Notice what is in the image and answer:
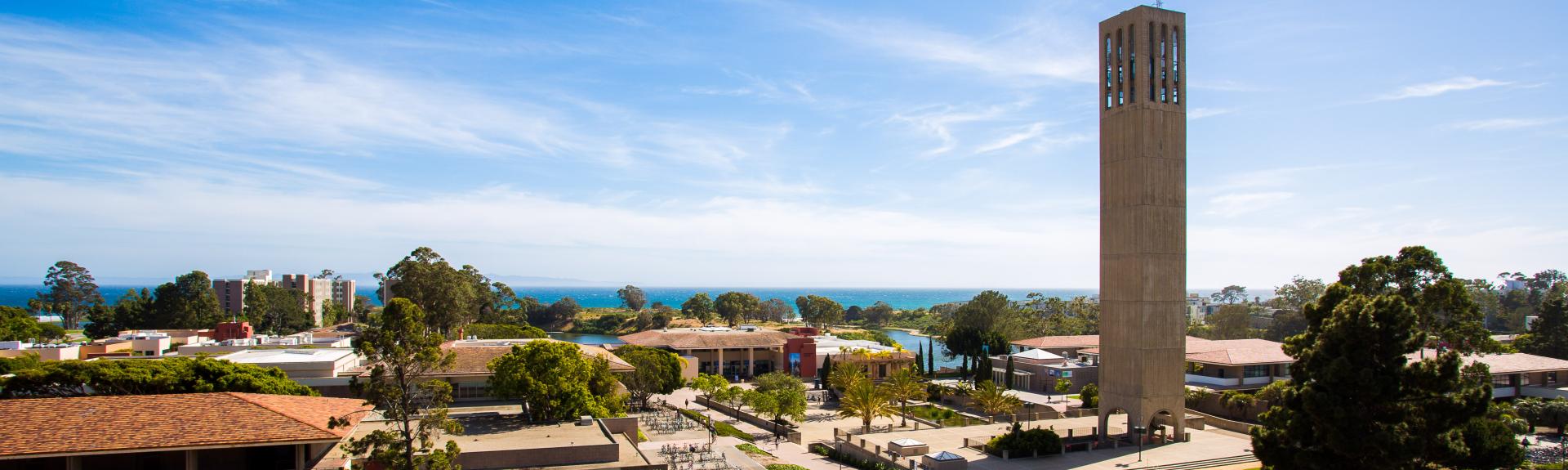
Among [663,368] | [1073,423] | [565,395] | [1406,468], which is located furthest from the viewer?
[663,368]

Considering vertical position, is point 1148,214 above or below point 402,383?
above

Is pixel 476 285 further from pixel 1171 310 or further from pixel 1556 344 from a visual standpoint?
pixel 1556 344

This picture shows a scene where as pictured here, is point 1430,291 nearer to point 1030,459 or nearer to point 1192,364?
point 1030,459

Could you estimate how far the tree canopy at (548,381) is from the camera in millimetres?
35625

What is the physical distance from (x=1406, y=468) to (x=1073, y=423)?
71.2ft

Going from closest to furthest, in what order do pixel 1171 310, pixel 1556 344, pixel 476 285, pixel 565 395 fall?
pixel 565 395
pixel 1171 310
pixel 1556 344
pixel 476 285

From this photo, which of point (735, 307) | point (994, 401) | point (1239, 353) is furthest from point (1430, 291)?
point (735, 307)

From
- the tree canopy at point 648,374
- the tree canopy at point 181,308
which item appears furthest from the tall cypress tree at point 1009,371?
the tree canopy at point 181,308

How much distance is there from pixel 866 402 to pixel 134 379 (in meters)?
32.2

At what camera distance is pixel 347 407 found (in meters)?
31.1

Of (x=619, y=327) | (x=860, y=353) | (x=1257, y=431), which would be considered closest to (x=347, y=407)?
(x=1257, y=431)

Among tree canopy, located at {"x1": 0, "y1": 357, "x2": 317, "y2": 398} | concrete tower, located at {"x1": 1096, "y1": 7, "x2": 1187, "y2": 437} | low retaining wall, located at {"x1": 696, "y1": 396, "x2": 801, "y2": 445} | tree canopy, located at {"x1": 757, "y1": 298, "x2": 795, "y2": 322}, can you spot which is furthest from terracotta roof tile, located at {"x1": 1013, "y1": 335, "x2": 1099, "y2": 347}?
tree canopy, located at {"x1": 757, "y1": 298, "x2": 795, "y2": 322}

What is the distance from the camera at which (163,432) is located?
981 inches

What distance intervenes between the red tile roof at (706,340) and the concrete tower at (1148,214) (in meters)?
39.0
